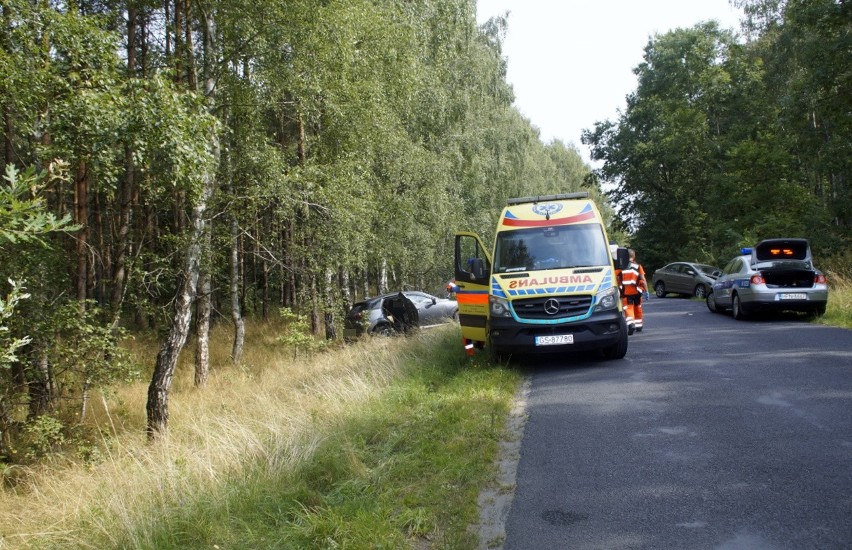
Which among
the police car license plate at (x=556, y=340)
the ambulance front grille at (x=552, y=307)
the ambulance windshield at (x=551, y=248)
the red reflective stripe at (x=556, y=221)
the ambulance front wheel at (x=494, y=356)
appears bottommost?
the ambulance front wheel at (x=494, y=356)

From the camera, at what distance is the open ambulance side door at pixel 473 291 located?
11023 mm

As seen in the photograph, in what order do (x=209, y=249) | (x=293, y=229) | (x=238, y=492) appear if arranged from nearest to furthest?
(x=238, y=492) → (x=209, y=249) → (x=293, y=229)

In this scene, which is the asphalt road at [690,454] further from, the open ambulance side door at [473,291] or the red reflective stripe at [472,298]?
the red reflective stripe at [472,298]

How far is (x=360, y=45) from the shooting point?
16531 mm

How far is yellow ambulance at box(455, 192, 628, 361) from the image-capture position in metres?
10.1

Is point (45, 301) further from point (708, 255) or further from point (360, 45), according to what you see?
point (708, 255)

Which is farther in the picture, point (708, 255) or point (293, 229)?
point (708, 255)

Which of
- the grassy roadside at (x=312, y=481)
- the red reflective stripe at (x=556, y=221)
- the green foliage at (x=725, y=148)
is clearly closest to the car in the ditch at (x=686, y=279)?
the green foliage at (x=725, y=148)

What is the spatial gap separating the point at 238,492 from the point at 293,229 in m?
11.6

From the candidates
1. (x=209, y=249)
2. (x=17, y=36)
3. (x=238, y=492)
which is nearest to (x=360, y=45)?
(x=209, y=249)

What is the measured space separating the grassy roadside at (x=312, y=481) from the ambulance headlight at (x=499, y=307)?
981 millimetres

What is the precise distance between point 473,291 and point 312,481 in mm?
6137

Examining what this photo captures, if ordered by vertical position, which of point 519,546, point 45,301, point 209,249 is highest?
point 209,249

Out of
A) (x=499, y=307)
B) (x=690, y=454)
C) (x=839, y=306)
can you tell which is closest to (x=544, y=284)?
(x=499, y=307)
